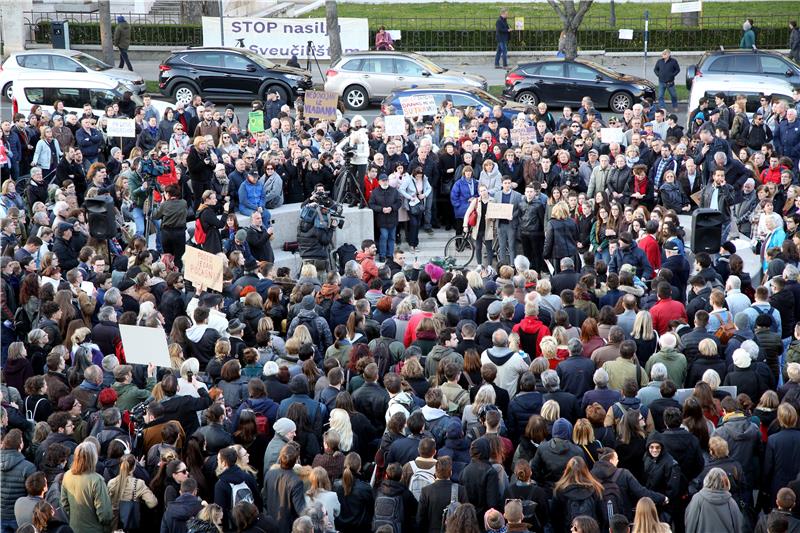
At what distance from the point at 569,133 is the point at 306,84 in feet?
33.7

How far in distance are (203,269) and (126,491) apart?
465cm

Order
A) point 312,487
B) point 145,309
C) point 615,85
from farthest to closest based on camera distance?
1. point 615,85
2. point 145,309
3. point 312,487

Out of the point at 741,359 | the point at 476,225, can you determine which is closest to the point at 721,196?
the point at 476,225

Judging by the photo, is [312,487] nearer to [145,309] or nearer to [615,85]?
[145,309]

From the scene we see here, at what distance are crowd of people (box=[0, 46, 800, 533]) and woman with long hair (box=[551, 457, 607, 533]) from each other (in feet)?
0.06

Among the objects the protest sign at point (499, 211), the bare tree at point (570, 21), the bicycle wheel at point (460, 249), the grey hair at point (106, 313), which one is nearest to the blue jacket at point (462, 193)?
the bicycle wheel at point (460, 249)

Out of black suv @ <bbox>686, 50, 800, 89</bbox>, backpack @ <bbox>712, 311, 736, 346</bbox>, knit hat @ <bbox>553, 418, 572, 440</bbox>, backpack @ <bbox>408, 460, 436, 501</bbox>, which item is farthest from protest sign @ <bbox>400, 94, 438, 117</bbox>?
backpack @ <bbox>408, 460, 436, 501</bbox>

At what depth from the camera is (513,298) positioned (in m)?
13.3

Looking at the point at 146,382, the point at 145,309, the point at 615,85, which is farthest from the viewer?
the point at 615,85

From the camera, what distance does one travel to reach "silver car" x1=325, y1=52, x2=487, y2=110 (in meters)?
29.7

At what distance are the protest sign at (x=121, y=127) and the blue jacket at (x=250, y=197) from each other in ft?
11.7

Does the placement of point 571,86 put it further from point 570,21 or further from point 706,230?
point 706,230

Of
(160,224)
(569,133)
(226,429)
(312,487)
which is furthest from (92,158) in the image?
(312,487)

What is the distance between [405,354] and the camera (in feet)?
38.3
